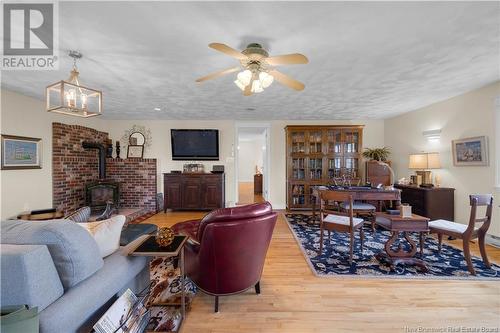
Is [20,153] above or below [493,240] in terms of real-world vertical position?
above

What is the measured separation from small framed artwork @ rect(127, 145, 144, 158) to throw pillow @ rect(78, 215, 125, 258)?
4.42 meters

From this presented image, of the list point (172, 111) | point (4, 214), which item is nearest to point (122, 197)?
point (4, 214)

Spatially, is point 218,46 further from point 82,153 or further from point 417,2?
point 82,153

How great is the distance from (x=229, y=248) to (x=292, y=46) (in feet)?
6.30

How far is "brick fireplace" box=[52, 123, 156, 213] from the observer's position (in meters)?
4.20

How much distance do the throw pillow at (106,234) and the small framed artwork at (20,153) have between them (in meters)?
3.11

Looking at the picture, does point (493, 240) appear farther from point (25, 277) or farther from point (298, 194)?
point (25, 277)

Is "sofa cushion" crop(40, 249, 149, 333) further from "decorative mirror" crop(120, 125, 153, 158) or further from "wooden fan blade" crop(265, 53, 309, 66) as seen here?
"decorative mirror" crop(120, 125, 153, 158)

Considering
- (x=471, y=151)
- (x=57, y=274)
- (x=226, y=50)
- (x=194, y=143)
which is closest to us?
(x=57, y=274)

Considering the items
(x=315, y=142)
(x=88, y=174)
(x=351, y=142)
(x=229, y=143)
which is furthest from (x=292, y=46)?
(x=88, y=174)

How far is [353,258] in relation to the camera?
9.20 feet

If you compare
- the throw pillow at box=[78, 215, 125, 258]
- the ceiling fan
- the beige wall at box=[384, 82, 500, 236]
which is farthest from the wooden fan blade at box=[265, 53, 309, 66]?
the beige wall at box=[384, 82, 500, 236]

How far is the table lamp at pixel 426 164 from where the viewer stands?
3.86 metres

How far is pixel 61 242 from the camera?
1.16 metres
